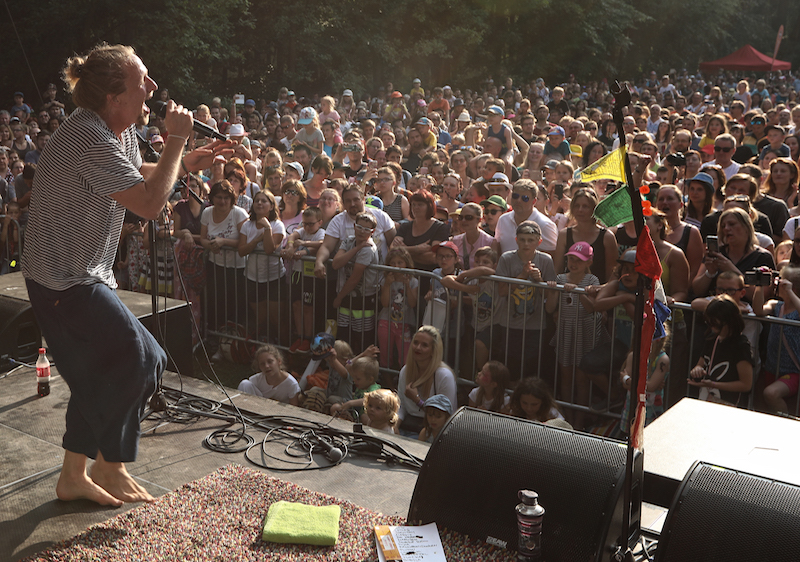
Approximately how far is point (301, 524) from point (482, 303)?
10.1 feet

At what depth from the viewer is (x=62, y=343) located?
294 cm

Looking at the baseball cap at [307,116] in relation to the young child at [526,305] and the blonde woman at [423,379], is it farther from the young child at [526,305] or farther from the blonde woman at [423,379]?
the blonde woman at [423,379]

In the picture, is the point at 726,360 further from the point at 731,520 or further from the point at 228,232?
the point at 228,232

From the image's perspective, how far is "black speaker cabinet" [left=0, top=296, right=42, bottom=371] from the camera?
4652mm

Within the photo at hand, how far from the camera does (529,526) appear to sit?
260 centimetres

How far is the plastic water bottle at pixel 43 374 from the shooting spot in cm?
419

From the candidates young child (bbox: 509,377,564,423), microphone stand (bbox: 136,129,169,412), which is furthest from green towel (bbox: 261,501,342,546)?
young child (bbox: 509,377,564,423)

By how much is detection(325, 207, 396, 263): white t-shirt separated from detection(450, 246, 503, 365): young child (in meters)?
1.13

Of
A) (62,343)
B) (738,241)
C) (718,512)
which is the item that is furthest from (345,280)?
(718,512)

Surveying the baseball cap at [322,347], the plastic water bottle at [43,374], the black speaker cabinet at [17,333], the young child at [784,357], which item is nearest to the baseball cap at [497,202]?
the baseball cap at [322,347]

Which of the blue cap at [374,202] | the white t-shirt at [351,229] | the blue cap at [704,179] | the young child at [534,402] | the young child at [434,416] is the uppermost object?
the blue cap at [704,179]

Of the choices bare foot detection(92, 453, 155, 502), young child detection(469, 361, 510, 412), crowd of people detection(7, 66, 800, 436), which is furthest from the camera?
young child detection(469, 361, 510, 412)

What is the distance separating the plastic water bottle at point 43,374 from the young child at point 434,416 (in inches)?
89.7

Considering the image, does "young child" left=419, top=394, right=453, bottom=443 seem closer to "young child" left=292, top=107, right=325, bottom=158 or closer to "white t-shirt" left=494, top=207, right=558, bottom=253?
"white t-shirt" left=494, top=207, right=558, bottom=253
